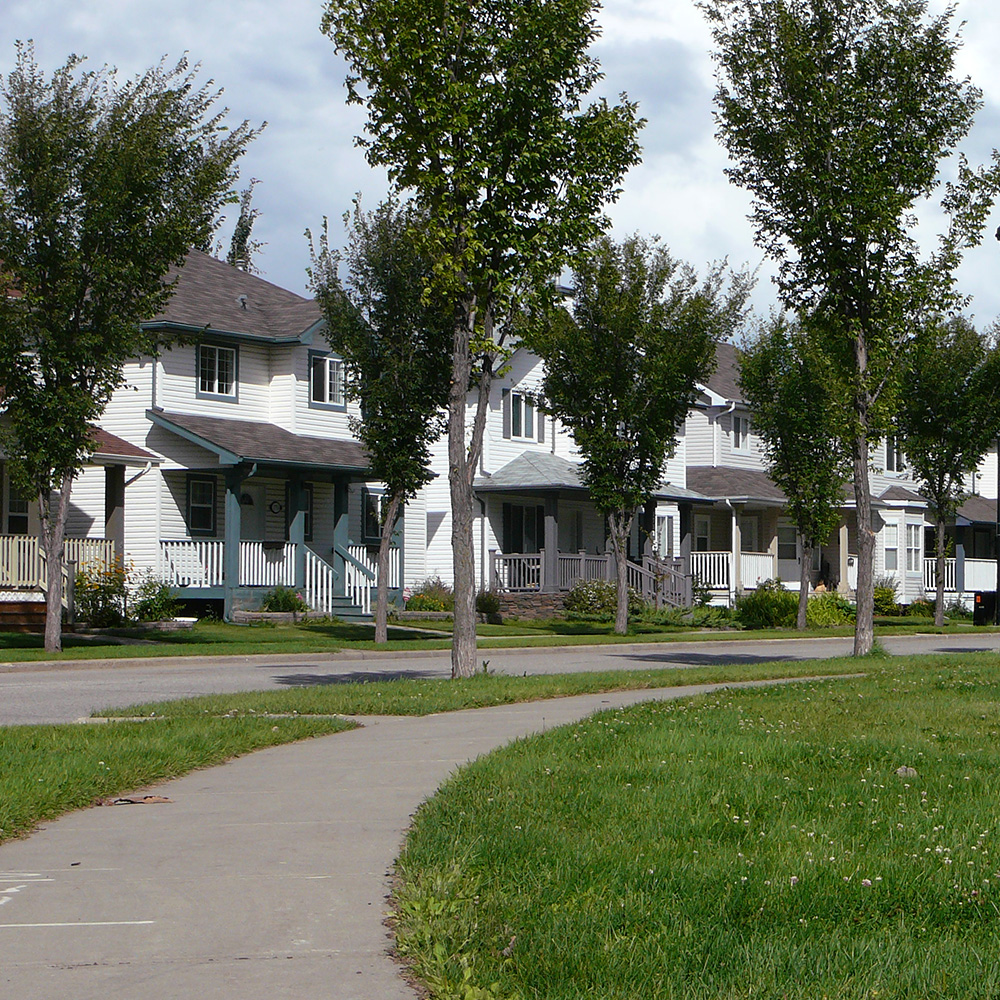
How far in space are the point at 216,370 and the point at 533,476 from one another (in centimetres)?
1020

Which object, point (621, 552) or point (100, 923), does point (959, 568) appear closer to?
point (621, 552)

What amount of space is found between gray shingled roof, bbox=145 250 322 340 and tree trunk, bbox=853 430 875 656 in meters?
17.3

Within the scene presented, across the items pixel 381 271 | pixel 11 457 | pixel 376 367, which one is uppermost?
pixel 381 271

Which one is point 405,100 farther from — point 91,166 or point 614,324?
point 614,324

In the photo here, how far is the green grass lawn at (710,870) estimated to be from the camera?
463 cm

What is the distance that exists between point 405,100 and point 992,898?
1306cm

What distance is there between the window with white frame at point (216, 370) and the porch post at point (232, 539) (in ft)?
10.1

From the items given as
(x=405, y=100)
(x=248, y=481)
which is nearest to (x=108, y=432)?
(x=248, y=481)

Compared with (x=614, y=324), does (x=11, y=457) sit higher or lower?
lower

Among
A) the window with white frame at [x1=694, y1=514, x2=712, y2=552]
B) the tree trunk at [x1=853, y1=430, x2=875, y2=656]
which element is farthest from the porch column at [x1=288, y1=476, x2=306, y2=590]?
the window with white frame at [x1=694, y1=514, x2=712, y2=552]

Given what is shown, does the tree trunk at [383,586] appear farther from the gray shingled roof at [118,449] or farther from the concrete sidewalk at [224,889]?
the concrete sidewalk at [224,889]

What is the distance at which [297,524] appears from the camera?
34.2m

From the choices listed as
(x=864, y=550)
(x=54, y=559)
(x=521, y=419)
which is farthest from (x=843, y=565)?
(x=54, y=559)

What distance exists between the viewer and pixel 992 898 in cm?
557
